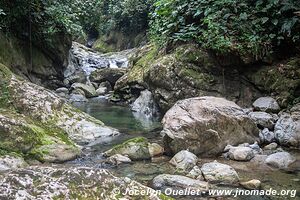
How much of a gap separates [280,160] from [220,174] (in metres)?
1.19

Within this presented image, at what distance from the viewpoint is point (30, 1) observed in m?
10.7

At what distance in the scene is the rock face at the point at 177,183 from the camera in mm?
4188

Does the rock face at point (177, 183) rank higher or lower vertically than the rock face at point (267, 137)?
lower

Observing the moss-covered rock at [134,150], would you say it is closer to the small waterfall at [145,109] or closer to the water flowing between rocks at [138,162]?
the water flowing between rocks at [138,162]

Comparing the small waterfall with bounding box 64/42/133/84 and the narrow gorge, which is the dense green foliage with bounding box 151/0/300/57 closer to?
the narrow gorge

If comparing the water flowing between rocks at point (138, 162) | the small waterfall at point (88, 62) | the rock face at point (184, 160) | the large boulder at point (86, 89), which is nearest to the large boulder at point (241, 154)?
the water flowing between rocks at point (138, 162)

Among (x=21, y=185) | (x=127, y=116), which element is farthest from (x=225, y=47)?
(x=21, y=185)

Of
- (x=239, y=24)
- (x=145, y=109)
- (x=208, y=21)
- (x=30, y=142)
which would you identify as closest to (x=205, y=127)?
(x=30, y=142)

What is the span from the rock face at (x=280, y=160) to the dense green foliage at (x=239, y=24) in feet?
9.53

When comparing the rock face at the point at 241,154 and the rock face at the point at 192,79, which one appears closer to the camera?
the rock face at the point at 241,154

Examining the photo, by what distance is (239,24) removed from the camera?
802cm

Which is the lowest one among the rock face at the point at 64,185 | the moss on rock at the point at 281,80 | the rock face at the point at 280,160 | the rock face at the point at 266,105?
the rock face at the point at 280,160

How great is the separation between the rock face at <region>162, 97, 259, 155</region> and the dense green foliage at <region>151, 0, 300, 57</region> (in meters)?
2.14

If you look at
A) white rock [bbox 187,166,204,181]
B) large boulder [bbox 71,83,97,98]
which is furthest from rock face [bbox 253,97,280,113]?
large boulder [bbox 71,83,97,98]
